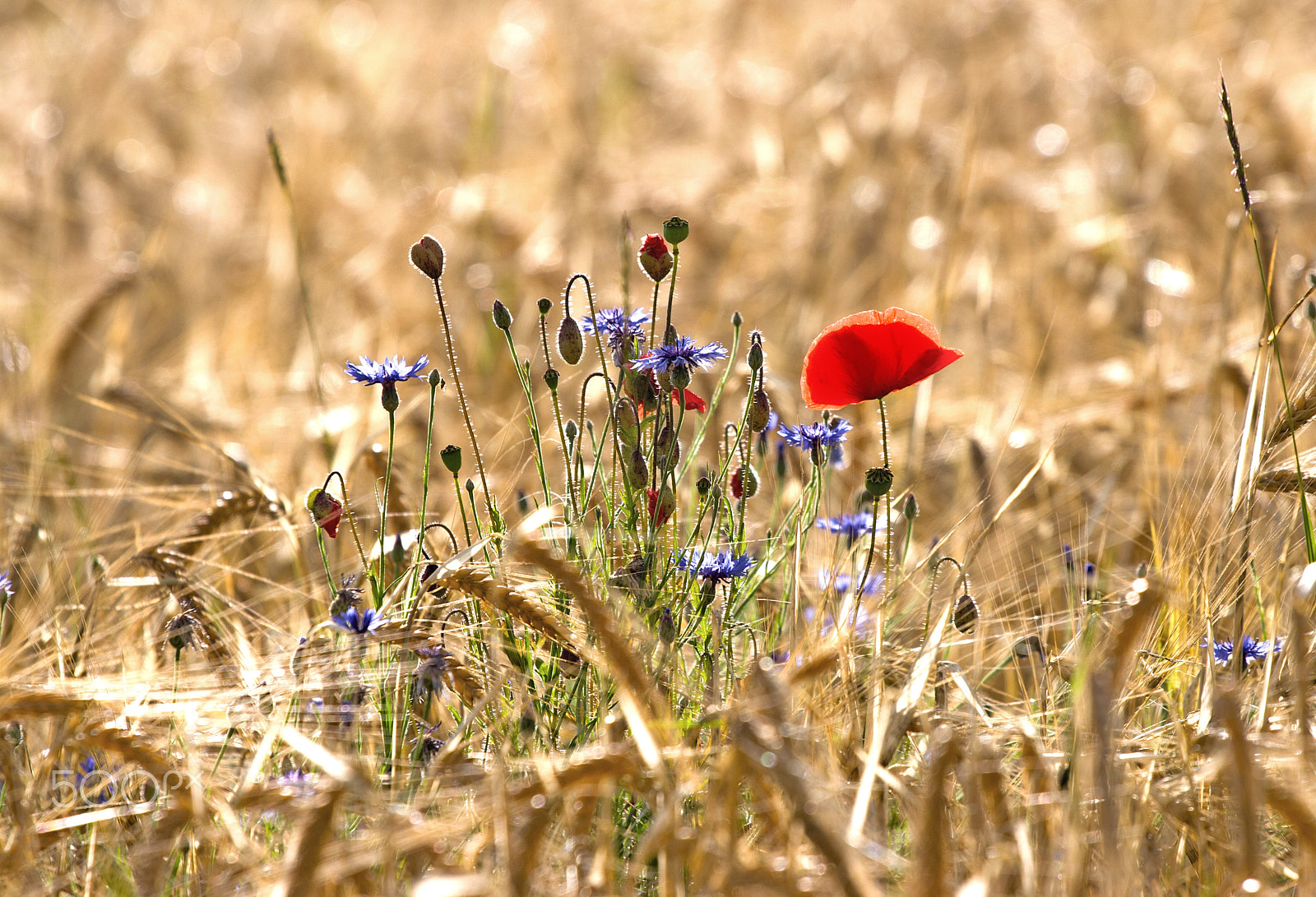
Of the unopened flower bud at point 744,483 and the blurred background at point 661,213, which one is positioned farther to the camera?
the blurred background at point 661,213

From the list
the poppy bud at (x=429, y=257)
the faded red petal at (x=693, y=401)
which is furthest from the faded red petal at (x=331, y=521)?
the faded red petal at (x=693, y=401)

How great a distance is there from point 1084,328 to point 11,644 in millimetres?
2523

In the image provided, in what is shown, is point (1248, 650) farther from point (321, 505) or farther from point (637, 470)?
point (321, 505)

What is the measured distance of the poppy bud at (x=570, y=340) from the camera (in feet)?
3.90

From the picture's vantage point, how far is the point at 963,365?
2.69 m

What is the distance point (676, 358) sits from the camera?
1.13 metres

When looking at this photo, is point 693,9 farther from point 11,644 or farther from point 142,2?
point 11,644

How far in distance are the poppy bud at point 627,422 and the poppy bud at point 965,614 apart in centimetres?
35

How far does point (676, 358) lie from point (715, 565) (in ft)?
0.66

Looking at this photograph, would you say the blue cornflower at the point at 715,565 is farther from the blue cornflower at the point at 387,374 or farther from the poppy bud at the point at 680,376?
the blue cornflower at the point at 387,374

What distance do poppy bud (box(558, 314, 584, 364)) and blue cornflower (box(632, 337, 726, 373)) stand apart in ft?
0.26

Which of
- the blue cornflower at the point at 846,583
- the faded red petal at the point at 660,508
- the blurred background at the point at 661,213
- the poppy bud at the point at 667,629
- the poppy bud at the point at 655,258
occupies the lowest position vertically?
the poppy bud at the point at 667,629

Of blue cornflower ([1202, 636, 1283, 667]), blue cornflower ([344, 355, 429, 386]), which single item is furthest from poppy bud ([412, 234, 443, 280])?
blue cornflower ([1202, 636, 1283, 667])

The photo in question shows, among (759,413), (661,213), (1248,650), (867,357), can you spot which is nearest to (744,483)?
(759,413)
